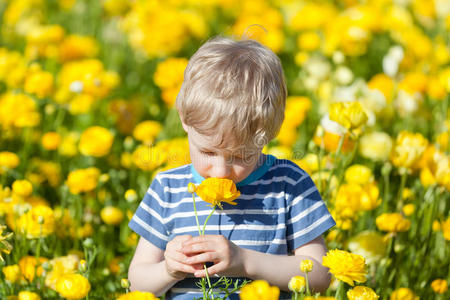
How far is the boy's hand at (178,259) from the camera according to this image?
132 cm

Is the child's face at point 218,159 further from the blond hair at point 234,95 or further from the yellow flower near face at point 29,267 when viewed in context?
the yellow flower near face at point 29,267

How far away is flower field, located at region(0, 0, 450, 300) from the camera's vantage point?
1.79 m

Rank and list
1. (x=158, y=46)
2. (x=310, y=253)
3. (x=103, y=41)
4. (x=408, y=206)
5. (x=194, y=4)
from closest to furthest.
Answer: (x=310, y=253), (x=408, y=206), (x=158, y=46), (x=103, y=41), (x=194, y=4)

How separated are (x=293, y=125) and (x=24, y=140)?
1130mm

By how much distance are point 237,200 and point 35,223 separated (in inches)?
26.0

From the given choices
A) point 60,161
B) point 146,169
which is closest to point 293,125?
point 146,169

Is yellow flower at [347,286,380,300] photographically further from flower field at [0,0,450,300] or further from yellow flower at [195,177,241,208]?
yellow flower at [195,177,241,208]

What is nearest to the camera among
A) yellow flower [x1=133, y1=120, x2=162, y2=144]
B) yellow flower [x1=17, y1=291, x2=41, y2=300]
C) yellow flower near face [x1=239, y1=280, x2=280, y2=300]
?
yellow flower near face [x1=239, y1=280, x2=280, y2=300]

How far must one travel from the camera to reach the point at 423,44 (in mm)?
3352

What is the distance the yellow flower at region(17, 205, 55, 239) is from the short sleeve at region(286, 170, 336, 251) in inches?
28.2

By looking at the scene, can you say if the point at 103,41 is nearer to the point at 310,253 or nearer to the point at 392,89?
the point at 392,89

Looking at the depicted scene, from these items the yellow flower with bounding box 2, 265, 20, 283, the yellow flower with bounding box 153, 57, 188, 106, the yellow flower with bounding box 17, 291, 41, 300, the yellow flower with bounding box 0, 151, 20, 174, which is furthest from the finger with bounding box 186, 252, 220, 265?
the yellow flower with bounding box 153, 57, 188, 106

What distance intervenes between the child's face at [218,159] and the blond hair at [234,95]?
0.08ft

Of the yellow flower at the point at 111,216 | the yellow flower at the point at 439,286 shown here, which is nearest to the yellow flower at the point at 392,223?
the yellow flower at the point at 439,286
